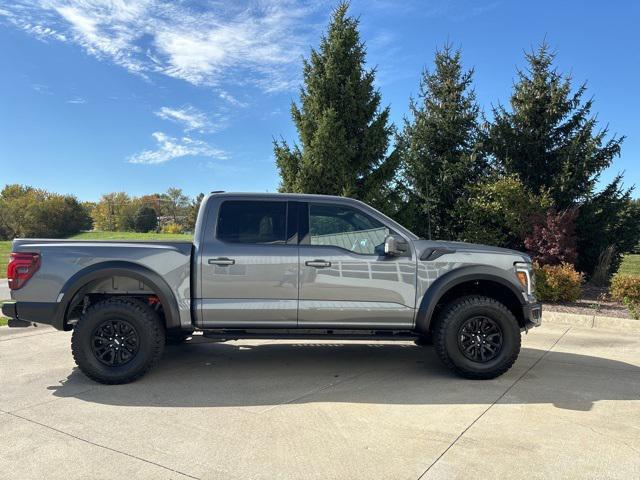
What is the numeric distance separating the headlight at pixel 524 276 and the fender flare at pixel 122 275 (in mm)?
3463

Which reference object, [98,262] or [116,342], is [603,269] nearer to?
[116,342]

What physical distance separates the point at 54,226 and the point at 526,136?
46.6m

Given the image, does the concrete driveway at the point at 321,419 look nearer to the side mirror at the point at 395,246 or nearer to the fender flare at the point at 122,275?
the fender flare at the point at 122,275

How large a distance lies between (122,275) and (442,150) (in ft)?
39.0

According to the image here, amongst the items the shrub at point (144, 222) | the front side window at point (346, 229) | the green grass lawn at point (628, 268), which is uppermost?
the shrub at point (144, 222)

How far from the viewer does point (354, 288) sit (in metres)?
4.71

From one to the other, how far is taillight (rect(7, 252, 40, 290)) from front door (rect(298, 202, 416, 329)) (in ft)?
8.46

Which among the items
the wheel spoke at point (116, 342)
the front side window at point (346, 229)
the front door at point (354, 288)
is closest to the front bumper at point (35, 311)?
the wheel spoke at point (116, 342)

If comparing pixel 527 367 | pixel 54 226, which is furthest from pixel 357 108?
pixel 54 226

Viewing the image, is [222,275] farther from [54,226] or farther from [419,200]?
[54,226]

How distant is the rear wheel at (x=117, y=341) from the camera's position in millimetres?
4602

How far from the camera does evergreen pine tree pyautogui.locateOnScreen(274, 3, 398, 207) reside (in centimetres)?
1324

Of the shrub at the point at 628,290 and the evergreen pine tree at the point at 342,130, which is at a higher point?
the evergreen pine tree at the point at 342,130

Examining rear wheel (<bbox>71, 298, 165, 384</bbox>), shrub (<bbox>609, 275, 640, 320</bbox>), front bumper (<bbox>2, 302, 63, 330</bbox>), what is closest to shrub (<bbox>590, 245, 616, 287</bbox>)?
shrub (<bbox>609, 275, 640, 320</bbox>)
